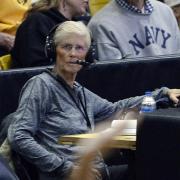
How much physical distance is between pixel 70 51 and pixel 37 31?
1003 mm

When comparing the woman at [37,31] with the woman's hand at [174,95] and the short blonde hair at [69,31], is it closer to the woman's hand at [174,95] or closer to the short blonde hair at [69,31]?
the short blonde hair at [69,31]

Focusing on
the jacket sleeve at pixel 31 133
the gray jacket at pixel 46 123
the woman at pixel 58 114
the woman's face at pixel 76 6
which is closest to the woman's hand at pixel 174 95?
the woman at pixel 58 114

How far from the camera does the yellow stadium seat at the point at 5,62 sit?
3.99 m

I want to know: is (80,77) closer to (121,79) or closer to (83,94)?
(121,79)

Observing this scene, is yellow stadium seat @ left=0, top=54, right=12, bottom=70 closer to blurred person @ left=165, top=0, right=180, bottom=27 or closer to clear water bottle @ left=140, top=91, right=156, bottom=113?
clear water bottle @ left=140, top=91, right=156, bottom=113

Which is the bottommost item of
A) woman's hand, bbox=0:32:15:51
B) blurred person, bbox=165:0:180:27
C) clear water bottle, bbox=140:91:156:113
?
blurred person, bbox=165:0:180:27

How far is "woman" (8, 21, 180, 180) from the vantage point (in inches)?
109

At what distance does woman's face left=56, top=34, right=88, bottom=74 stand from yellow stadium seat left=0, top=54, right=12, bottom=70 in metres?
1.04

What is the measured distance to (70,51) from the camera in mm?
3012

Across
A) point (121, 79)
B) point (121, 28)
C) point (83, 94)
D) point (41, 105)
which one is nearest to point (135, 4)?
point (121, 28)

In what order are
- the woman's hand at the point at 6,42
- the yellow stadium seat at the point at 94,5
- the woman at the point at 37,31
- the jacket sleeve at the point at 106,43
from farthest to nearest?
1. the yellow stadium seat at the point at 94,5
2. the woman's hand at the point at 6,42
3. the jacket sleeve at the point at 106,43
4. the woman at the point at 37,31

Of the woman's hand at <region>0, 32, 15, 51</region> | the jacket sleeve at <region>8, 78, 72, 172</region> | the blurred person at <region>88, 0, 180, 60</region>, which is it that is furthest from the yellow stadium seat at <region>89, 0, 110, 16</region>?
the jacket sleeve at <region>8, 78, 72, 172</region>

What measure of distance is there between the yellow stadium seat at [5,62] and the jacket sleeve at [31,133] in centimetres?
121

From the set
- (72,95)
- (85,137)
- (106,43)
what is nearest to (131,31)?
(106,43)
